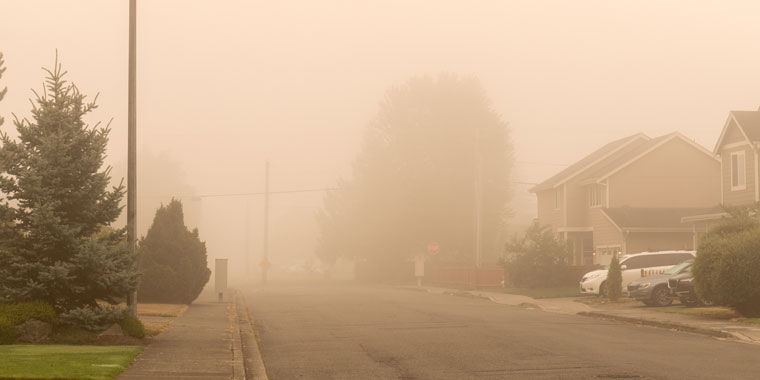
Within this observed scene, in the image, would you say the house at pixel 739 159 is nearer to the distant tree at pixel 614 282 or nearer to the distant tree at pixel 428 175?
the distant tree at pixel 614 282

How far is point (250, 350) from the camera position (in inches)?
681

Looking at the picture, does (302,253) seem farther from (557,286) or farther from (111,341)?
(111,341)

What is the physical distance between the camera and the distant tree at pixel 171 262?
30.5 meters

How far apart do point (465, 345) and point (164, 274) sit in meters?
15.2

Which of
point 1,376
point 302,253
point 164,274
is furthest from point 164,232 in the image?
point 302,253

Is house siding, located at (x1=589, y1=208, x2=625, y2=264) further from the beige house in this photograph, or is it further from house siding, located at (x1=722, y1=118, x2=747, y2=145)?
house siding, located at (x1=722, y1=118, x2=747, y2=145)

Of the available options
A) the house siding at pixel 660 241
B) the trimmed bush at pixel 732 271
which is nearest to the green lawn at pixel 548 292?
the house siding at pixel 660 241

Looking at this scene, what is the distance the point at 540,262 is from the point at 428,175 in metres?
23.7

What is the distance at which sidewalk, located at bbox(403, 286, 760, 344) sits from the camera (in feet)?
65.3

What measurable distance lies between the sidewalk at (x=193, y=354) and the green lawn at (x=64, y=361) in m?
0.23

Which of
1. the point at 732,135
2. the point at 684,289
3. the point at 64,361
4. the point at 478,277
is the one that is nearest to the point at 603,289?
the point at 684,289

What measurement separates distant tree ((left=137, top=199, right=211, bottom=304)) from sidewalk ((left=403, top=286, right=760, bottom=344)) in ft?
34.6

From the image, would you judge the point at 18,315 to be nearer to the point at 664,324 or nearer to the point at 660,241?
the point at 664,324

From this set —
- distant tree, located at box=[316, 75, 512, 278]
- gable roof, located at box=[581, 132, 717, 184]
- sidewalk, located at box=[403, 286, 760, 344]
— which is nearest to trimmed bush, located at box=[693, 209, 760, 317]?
sidewalk, located at box=[403, 286, 760, 344]
